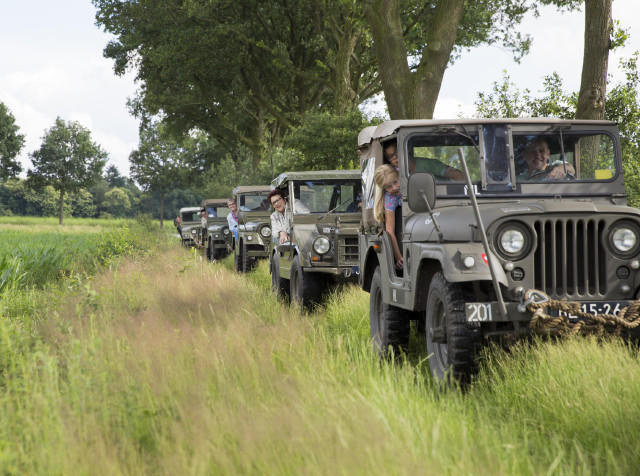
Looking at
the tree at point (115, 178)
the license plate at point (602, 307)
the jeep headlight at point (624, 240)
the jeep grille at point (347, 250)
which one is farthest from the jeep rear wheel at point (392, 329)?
the tree at point (115, 178)

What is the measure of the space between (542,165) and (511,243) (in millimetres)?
1565

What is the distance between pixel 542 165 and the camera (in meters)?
6.75

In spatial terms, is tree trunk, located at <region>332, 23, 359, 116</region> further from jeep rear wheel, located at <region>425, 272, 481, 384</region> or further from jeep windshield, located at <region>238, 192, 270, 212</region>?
jeep rear wheel, located at <region>425, 272, 481, 384</region>

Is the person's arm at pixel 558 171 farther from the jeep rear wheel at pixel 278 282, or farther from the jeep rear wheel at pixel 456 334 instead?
the jeep rear wheel at pixel 278 282

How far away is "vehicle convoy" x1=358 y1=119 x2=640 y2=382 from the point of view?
5.39 meters

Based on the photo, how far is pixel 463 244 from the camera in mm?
5539

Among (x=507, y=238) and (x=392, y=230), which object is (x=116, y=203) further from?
(x=507, y=238)

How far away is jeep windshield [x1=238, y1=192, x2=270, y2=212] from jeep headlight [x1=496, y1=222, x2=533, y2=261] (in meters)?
13.3

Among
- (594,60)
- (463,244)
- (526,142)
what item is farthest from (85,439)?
(594,60)

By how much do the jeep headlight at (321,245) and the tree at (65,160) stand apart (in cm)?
5988

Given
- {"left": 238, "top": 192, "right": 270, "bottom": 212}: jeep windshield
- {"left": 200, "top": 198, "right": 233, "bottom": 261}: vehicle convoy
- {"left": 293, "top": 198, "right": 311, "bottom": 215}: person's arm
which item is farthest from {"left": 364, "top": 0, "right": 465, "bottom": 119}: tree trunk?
{"left": 200, "top": 198, "right": 233, "bottom": 261}: vehicle convoy

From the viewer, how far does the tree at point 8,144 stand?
2291 inches

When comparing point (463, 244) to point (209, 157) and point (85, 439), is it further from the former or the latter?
point (209, 157)

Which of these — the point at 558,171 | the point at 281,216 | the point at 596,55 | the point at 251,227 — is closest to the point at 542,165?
the point at 558,171
